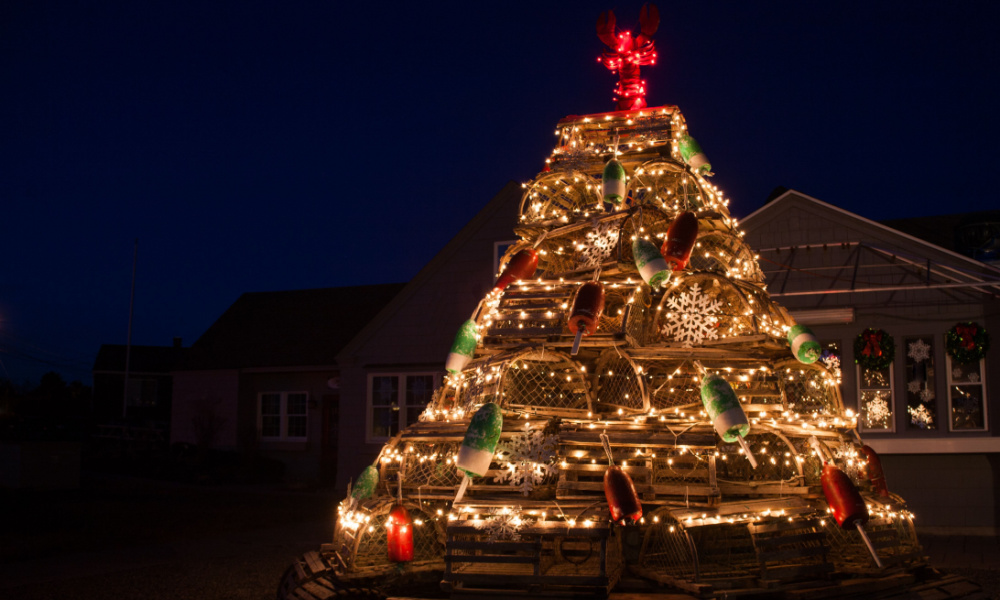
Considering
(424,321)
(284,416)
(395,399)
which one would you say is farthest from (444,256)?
(284,416)

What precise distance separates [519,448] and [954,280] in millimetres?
11328

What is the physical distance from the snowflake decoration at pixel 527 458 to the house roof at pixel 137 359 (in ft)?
117

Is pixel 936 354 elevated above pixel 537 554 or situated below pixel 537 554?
above

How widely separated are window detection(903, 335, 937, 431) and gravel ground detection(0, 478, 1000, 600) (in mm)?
2277

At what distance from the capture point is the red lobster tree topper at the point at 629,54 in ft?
32.0

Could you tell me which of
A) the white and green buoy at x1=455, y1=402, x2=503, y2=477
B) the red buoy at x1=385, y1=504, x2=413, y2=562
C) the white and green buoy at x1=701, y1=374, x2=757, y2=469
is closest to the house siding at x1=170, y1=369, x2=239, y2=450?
the red buoy at x1=385, y1=504, x2=413, y2=562

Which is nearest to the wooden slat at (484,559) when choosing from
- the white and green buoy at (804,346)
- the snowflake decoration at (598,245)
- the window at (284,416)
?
the snowflake decoration at (598,245)

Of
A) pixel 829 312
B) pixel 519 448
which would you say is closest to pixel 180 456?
pixel 829 312

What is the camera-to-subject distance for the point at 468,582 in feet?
19.7

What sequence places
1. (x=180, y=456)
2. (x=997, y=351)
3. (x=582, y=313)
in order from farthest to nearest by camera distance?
(x=180, y=456), (x=997, y=351), (x=582, y=313)

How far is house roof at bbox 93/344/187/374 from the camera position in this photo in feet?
132

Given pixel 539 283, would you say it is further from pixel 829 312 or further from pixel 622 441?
pixel 829 312

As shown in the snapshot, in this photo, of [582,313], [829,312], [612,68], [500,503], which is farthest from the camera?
[829,312]

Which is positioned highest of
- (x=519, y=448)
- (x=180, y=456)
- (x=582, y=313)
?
(x=582, y=313)
